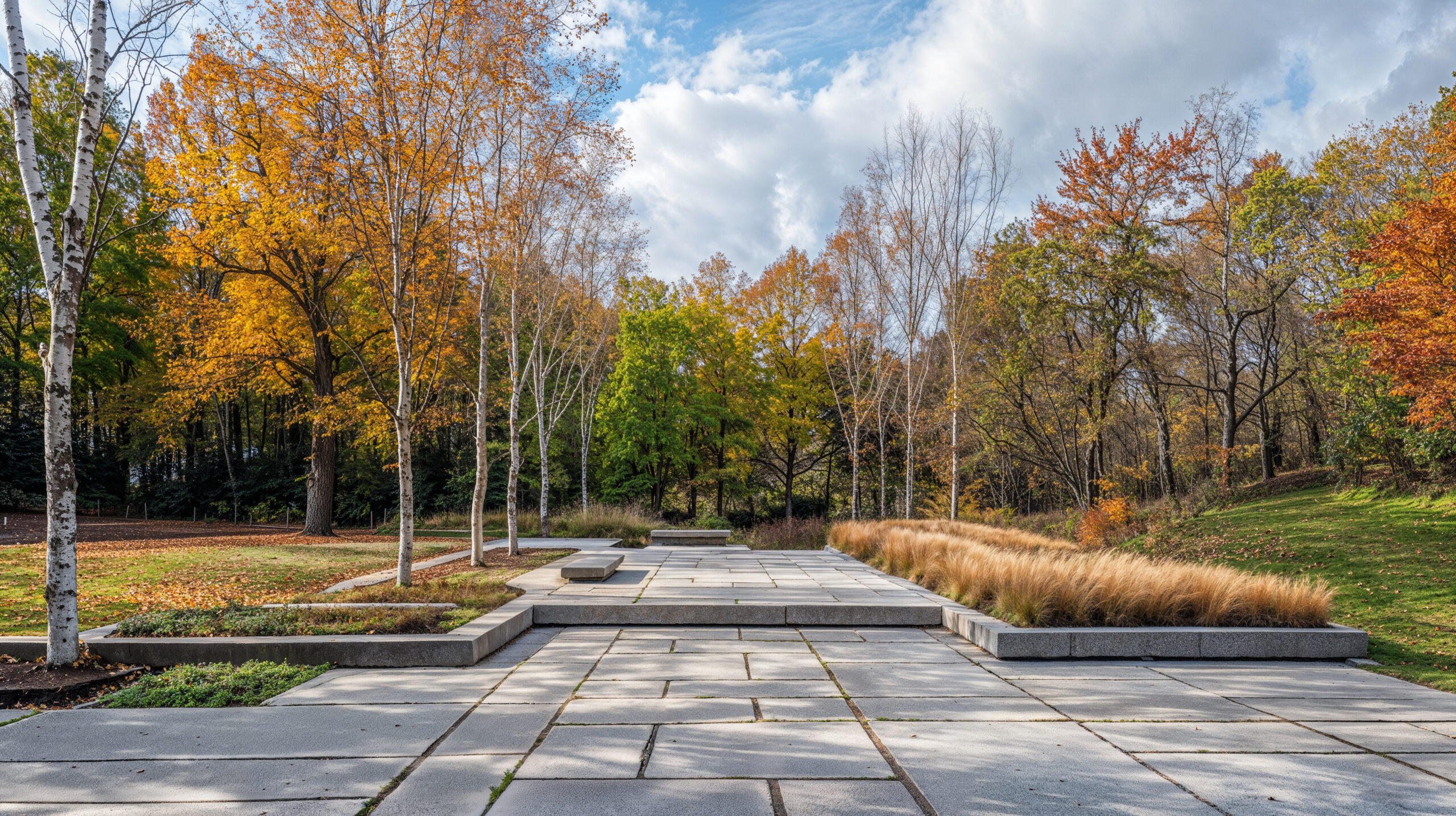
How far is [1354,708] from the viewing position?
14.5ft

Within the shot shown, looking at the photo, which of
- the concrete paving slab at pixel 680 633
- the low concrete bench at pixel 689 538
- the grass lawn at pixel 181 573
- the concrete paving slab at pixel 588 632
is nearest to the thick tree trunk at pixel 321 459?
the grass lawn at pixel 181 573

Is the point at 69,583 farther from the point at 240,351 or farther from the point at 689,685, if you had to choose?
the point at 240,351

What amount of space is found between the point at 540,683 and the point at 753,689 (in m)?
1.47

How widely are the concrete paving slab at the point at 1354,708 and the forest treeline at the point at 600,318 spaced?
738 centimetres

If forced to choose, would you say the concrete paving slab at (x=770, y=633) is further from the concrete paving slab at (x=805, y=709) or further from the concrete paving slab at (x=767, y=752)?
the concrete paving slab at (x=767, y=752)

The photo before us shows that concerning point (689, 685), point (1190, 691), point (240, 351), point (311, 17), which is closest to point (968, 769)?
point (689, 685)

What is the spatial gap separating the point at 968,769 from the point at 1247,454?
22.4 meters

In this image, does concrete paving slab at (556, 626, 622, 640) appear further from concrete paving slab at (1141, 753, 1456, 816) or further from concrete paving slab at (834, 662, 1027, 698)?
concrete paving slab at (1141, 753, 1456, 816)

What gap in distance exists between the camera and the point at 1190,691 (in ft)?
15.6

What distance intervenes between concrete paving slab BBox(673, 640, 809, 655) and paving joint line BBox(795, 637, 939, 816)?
2.84 ft

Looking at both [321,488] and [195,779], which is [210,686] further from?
[321,488]

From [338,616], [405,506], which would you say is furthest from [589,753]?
[405,506]

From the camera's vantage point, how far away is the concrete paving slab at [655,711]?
396 cm

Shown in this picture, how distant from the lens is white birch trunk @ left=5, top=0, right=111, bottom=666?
185 inches
